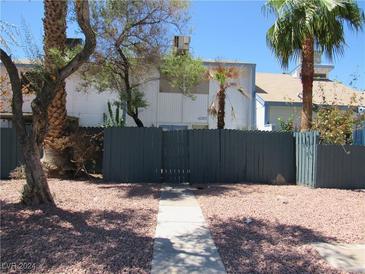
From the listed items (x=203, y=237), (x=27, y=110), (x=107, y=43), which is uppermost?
(x=107, y=43)

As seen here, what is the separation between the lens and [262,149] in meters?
13.8

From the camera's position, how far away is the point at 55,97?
1274 cm

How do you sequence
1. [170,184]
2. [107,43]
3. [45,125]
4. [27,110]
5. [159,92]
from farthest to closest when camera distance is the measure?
[159,92] < [27,110] < [107,43] < [170,184] < [45,125]

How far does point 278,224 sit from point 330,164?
5619 mm

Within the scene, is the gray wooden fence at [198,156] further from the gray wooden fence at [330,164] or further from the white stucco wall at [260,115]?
the white stucco wall at [260,115]

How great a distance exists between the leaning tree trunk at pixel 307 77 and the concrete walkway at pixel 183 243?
603 centimetres

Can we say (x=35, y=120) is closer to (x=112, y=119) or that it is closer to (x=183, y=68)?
(x=183, y=68)

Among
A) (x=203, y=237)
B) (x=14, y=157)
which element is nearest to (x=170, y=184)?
(x=14, y=157)

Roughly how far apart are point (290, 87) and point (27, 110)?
1513 cm

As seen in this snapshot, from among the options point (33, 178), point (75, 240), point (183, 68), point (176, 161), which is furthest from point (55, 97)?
point (183, 68)

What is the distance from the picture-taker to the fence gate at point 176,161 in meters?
13.7

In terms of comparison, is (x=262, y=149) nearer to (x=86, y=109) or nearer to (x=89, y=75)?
(x=89, y=75)

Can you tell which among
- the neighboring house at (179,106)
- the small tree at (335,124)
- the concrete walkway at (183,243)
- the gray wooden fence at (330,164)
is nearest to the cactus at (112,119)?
the neighboring house at (179,106)

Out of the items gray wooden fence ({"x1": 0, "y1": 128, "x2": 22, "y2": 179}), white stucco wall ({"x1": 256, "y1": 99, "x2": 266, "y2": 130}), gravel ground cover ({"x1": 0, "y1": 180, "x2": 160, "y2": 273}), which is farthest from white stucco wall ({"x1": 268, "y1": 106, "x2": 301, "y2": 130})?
gravel ground cover ({"x1": 0, "y1": 180, "x2": 160, "y2": 273})
